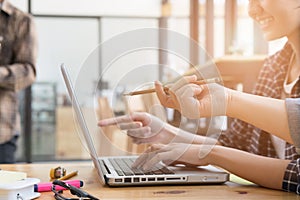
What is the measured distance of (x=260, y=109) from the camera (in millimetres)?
860

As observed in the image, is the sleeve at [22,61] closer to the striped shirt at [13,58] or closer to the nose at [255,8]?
A: the striped shirt at [13,58]

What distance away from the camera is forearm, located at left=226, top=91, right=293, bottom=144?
0.86 metres

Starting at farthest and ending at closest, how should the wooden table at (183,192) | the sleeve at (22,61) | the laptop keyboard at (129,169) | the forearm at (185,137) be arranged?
the sleeve at (22,61) < the forearm at (185,137) < the laptop keyboard at (129,169) < the wooden table at (183,192)

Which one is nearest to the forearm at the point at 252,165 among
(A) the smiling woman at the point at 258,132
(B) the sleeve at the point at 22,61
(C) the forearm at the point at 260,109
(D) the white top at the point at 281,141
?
(A) the smiling woman at the point at 258,132

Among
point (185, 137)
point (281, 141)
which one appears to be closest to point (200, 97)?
point (185, 137)

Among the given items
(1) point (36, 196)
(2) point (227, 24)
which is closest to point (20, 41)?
(1) point (36, 196)

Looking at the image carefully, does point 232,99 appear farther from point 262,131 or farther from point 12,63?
point 12,63

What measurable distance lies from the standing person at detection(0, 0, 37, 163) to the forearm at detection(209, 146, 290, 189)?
4.05ft

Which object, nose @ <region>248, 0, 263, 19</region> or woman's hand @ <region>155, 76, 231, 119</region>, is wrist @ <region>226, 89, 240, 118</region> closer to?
woman's hand @ <region>155, 76, 231, 119</region>

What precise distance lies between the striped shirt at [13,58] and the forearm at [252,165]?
123 centimetres

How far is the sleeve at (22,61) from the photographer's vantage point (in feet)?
6.62

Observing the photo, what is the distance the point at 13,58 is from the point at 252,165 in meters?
1.40

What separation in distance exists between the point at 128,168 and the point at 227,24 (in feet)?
11.5

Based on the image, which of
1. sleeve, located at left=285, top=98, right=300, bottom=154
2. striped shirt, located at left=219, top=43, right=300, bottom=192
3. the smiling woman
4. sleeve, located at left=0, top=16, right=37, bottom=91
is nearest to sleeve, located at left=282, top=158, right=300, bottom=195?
the smiling woman
